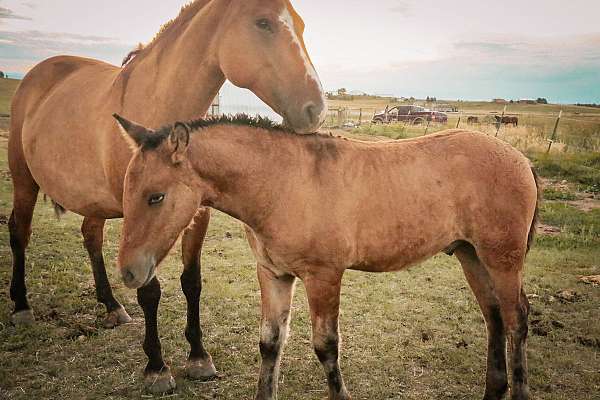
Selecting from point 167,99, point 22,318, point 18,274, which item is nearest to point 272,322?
point 167,99

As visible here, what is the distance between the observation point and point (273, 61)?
10.4 ft

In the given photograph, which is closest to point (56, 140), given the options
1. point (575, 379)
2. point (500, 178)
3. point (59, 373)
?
point (59, 373)

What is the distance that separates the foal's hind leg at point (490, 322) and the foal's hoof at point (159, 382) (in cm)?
249

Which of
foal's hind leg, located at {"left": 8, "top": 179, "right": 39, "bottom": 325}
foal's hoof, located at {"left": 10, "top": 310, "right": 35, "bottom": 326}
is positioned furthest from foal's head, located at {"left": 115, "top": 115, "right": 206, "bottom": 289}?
foal's hind leg, located at {"left": 8, "top": 179, "right": 39, "bottom": 325}

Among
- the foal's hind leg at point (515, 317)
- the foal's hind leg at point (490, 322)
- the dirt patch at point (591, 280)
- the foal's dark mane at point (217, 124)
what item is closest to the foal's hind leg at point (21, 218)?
the foal's dark mane at point (217, 124)

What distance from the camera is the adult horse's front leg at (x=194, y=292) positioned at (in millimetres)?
3807

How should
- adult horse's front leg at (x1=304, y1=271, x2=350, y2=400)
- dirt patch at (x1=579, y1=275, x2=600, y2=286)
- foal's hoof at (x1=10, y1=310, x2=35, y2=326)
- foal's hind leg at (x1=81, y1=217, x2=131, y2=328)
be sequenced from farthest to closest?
1. dirt patch at (x1=579, y1=275, x2=600, y2=286)
2. foal's hind leg at (x1=81, y1=217, x2=131, y2=328)
3. foal's hoof at (x1=10, y1=310, x2=35, y2=326)
4. adult horse's front leg at (x1=304, y1=271, x2=350, y2=400)

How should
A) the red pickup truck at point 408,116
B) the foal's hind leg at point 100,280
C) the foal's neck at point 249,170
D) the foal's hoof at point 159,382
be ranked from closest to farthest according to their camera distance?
the foal's neck at point 249,170 → the foal's hoof at point 159,382 → the foal's hind leg at point 100,280 → the red pickup truck at point 408,116

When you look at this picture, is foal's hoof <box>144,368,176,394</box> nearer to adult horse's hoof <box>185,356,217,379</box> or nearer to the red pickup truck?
adult horse's hoof <box>185,356,217,379</box>

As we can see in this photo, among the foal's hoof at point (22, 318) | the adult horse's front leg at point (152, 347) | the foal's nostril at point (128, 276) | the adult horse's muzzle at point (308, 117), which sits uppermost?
the adult horse's muzzle at point (308, 117)

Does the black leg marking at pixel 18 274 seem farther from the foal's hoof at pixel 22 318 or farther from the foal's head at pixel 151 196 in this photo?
the foal's head at pixel 151 196

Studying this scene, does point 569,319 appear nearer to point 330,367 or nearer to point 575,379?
point 575,379

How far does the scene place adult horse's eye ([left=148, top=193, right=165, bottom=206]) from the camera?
8.27ft

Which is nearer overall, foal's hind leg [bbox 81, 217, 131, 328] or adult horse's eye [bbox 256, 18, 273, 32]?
adult horse's eye [bbox 256, 18, 273, 32]
